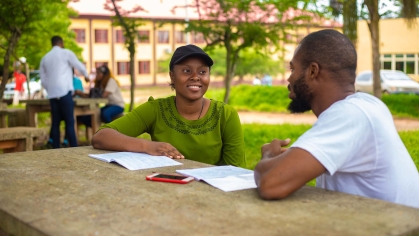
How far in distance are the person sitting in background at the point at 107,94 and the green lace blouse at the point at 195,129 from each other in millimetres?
5799

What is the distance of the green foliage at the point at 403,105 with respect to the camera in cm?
1382

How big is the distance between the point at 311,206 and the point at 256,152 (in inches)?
226

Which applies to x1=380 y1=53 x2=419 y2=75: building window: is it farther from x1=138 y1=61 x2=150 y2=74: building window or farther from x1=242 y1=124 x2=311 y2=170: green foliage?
x1=242 y1=124 x2=311 y2=170: green foliage

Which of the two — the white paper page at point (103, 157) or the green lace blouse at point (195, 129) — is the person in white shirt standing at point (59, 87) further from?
the white paper page at point (103, 157)

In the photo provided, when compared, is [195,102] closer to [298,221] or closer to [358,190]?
[358,190]

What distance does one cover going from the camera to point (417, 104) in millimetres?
14531

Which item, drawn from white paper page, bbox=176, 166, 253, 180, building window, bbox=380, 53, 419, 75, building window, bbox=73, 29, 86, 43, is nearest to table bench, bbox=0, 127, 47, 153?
white paper page, bbox=176, 166, 253, 180

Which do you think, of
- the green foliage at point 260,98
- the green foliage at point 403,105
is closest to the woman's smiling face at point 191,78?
the green foliage at point 403,105

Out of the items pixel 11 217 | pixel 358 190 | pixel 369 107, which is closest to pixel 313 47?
pixel 369 107

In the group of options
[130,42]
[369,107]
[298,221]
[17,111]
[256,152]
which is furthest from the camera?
[130,42]

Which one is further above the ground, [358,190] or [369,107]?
[369,107]

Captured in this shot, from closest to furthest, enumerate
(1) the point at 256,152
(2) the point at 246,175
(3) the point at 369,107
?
(3) the point at 369,107 < (2) the point at 246,175 < (1) the point at 256,152

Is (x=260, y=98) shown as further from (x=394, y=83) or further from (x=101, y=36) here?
(x=101, y=36)

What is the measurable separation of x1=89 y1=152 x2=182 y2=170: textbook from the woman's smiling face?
1.78 ft
